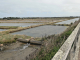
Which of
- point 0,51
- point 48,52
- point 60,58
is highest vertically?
point 60,58

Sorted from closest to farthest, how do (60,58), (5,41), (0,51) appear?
(60,58) < (0,51) < (5,41)

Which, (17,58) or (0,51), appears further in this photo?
(0,51)

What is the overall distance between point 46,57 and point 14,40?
33.1 ft

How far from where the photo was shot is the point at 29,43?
12352 mm

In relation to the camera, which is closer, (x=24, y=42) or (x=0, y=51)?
(x=0, y=51)

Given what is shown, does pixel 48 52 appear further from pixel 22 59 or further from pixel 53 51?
pixel 22 59

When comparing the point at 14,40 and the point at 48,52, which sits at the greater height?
the point at 48,52

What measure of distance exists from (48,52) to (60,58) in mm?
3017

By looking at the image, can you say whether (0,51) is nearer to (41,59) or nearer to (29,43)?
(29,43)

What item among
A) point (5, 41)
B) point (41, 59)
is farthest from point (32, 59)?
point (5, 41)

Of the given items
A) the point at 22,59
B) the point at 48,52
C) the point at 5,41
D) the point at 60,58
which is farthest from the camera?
the point at 5,41

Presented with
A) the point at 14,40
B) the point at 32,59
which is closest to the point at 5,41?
the point at 14,40

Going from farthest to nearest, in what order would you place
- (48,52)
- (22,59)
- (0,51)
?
(0,51) → (22,59) → (48,52)

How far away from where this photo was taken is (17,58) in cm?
785
